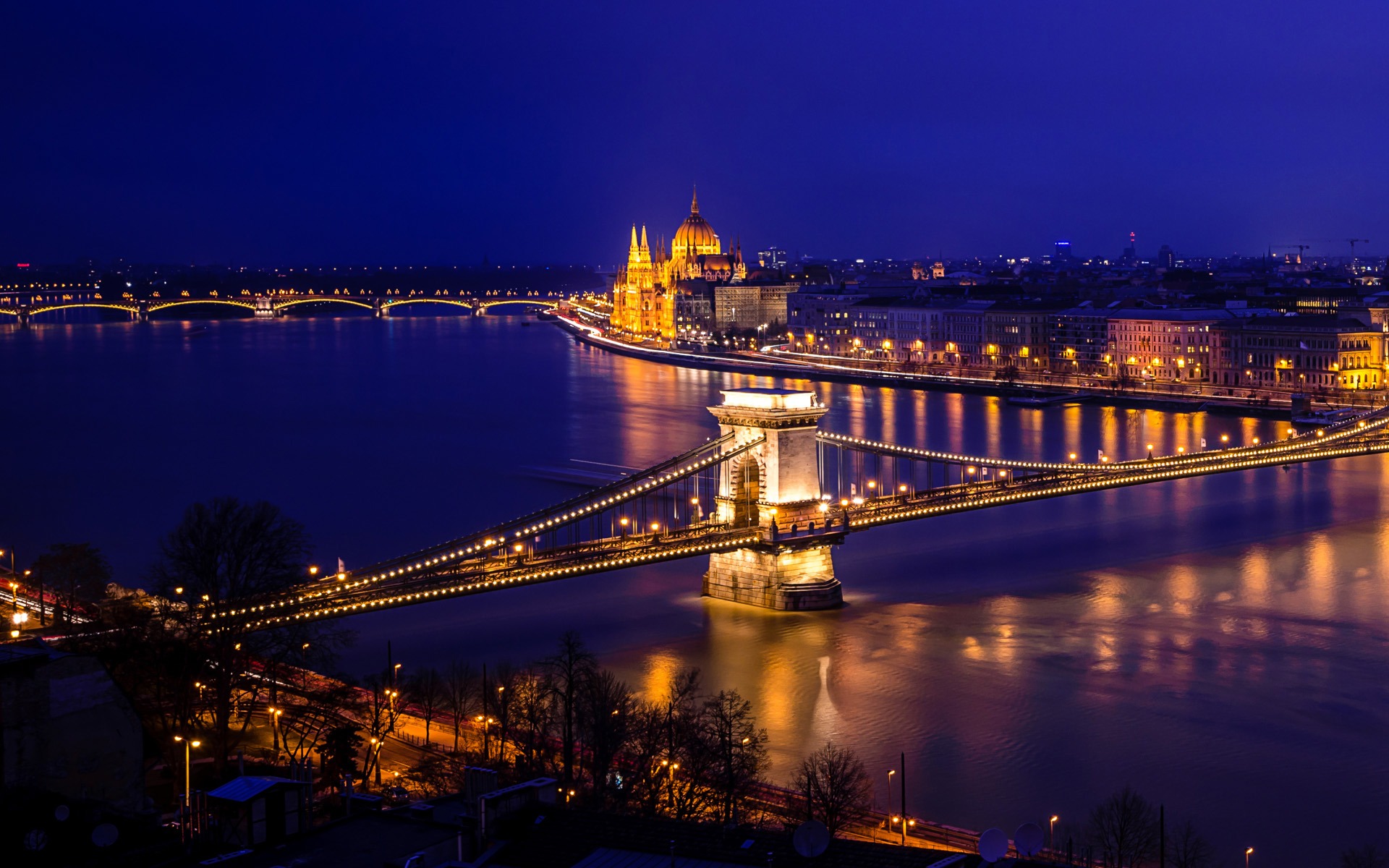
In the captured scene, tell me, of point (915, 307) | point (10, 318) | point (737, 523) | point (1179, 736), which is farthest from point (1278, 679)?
point (10, 318)

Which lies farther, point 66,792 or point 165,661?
point 165,661

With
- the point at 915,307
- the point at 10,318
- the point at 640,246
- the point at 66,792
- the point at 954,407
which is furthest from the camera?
the point at 10,318

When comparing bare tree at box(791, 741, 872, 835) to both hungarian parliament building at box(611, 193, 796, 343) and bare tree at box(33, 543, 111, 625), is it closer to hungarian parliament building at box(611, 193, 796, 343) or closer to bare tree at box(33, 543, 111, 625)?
bare tree at box(33, 543, 111, 625)

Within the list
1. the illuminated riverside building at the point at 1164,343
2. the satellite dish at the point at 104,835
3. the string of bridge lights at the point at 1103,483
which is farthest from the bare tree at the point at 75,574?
the illuminated riverside building at the point at 1164,343

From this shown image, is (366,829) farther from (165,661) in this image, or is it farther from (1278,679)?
(1278,679)

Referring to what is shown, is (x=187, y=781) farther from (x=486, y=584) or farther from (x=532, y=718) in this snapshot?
(x=486, y=584)

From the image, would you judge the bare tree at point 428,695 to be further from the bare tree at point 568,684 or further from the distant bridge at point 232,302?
the distant bridge at point 232,302

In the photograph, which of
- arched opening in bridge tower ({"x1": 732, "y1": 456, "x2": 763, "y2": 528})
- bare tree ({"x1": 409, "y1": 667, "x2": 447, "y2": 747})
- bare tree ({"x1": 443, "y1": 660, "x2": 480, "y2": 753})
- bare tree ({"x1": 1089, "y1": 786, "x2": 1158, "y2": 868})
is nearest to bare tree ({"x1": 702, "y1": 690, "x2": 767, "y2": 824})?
bare tree ({"x1": 443, "y1": 660, "x2": 480, "y2": 753})

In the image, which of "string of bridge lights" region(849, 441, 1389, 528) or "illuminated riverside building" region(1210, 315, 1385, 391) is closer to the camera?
"string of bridge lights" region(849, 441, 1389, 528)
